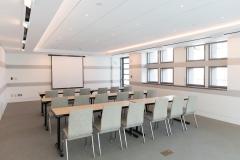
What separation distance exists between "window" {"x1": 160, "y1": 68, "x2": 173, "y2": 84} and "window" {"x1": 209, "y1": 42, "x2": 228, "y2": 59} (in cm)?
213

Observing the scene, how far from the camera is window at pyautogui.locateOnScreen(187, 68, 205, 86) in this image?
691 centimetres

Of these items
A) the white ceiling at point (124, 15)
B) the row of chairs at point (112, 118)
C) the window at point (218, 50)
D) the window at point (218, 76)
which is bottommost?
the row of chairs at point (112, 118)

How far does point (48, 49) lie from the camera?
9.31 meters

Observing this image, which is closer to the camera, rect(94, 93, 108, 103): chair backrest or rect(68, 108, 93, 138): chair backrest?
rect(68, 108, 93, 138): chair backrest

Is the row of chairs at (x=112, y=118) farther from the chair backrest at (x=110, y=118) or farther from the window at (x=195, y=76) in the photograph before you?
the window at (x=195, y=76)

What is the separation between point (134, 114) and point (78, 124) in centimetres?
129

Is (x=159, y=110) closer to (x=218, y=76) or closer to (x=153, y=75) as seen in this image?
(x=218, y=76)

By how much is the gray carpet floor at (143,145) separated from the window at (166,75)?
3364 mm

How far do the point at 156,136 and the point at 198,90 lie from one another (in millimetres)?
3163

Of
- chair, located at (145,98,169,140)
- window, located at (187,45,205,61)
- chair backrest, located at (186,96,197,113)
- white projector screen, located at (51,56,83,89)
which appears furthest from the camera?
white projector screen, located at (51,56,83,89)

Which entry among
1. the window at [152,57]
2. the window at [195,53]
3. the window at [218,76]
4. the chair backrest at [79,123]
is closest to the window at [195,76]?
the window at [218,76]

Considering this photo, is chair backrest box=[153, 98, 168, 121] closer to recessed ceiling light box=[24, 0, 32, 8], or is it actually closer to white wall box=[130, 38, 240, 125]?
white wall box=[130, 38, 240, 125]

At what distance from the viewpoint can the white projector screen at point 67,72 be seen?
10.2 meters

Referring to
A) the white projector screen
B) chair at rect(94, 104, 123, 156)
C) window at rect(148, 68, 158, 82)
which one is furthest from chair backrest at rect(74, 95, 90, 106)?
the white projector screen
